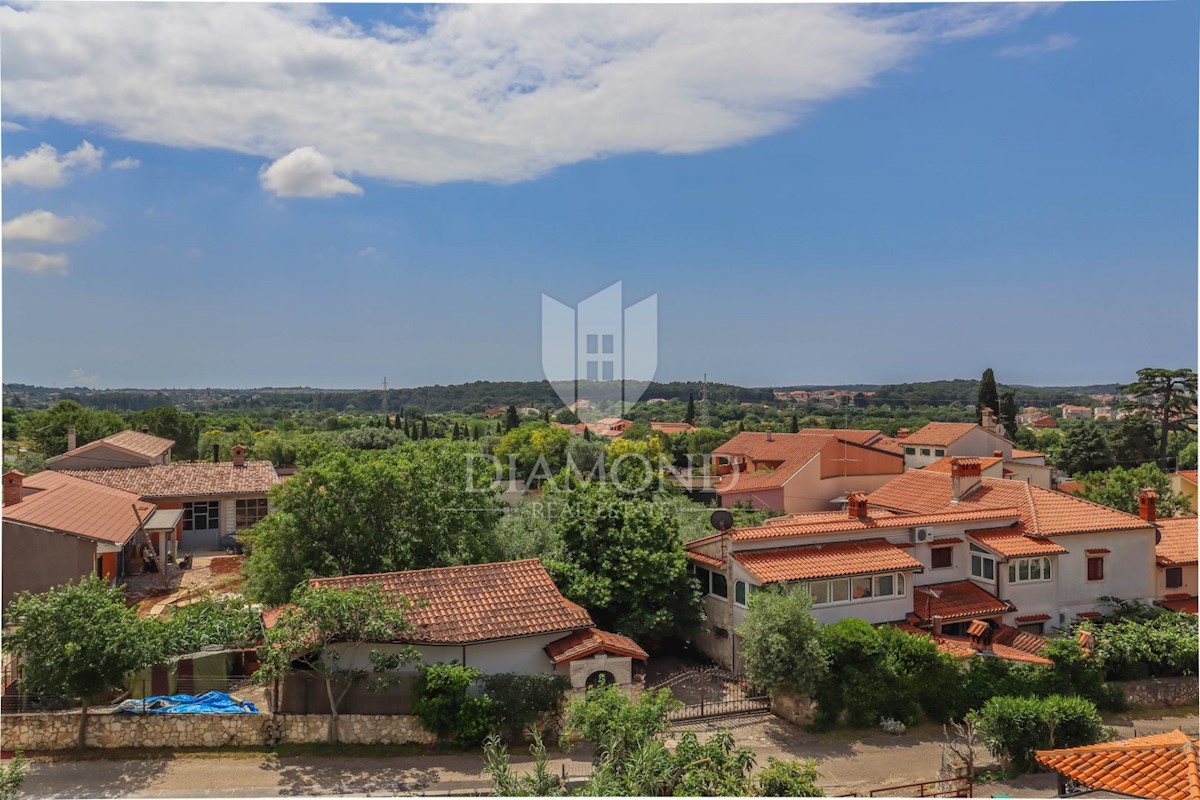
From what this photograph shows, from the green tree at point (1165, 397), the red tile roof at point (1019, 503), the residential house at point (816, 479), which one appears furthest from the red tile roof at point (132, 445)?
the green tree at point (1165, 397)

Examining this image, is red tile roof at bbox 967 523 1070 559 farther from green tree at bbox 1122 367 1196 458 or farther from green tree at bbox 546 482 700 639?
green tree at bbox 1122 367 1196 458

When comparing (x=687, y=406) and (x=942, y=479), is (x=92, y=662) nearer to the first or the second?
(x=942, y=479)

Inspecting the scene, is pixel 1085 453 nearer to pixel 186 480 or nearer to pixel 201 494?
pixel 201 494

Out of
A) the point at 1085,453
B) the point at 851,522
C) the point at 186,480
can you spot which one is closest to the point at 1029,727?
the point at 851,522

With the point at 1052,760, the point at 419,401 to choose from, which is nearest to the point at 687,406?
the point at 419,401

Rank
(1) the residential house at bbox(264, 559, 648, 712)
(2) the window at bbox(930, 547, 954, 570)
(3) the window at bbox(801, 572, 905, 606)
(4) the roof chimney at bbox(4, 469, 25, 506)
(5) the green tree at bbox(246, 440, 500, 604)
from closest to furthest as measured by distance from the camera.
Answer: (1) the residential house at bbox(264, 559, 648, 712), (3) the window at bbox(801, 572, 905, 606), (5) the green tree at bbox(246, 440, 500, 604), (4) the roof chimney at bbox(4, 469, 25, 506), (2) the window at bbox(930, 547, 954, 570)

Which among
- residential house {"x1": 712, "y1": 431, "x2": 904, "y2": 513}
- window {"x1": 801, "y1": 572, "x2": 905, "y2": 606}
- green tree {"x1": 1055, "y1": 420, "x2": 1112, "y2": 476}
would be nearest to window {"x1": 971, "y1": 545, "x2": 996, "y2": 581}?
window {"x1": 801, "y1": 572, "x2": 905, "y2": 606}
